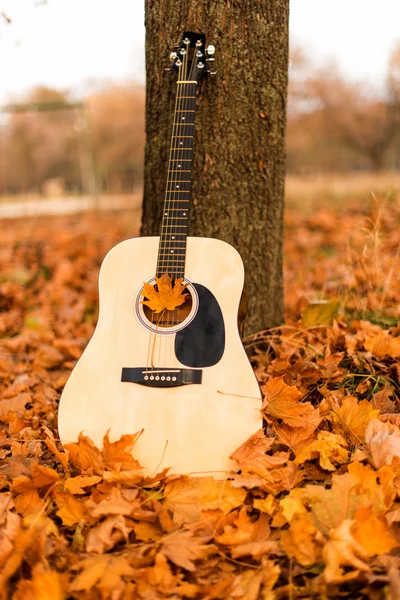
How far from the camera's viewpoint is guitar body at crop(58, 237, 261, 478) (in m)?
1.61

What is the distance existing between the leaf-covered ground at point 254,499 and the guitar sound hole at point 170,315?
43 centimetres

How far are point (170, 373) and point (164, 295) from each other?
29cm

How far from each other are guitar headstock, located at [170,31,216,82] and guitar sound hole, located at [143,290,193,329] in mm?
966

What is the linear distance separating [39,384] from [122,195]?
7.59 metres

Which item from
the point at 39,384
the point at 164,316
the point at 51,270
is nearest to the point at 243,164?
the point at 164,316

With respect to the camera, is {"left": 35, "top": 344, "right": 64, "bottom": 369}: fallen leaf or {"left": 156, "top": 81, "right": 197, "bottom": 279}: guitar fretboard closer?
{"left": 156, "top": 81, "right": 197, "bottom": 279}: guitar fretboard

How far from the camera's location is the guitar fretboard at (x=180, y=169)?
1.96 m

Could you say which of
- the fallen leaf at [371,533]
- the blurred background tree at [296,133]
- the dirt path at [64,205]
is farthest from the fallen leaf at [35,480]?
the blurred background tree at [296,133]

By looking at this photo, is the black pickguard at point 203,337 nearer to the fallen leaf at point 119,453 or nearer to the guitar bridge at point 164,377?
the guitar bridge at point 164,377

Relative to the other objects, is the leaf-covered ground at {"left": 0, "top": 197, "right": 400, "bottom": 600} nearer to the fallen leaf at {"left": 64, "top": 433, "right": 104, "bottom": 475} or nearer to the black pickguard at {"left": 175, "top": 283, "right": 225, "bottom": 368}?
the fallen leaf at {"left": 64, "top": 433, "right": 104, "bottom": 475}

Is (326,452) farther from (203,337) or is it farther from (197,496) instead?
(203,337)

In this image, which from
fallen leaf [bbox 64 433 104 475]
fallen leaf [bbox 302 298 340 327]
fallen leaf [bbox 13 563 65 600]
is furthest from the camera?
fallen leaf [bbox 302 298 340 327]

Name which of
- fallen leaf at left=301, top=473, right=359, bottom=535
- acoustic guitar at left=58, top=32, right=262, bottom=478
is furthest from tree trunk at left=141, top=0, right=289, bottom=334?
fallen leaf at left=301, top=473, right=359, bottom=535

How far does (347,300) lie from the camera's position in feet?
9.18
